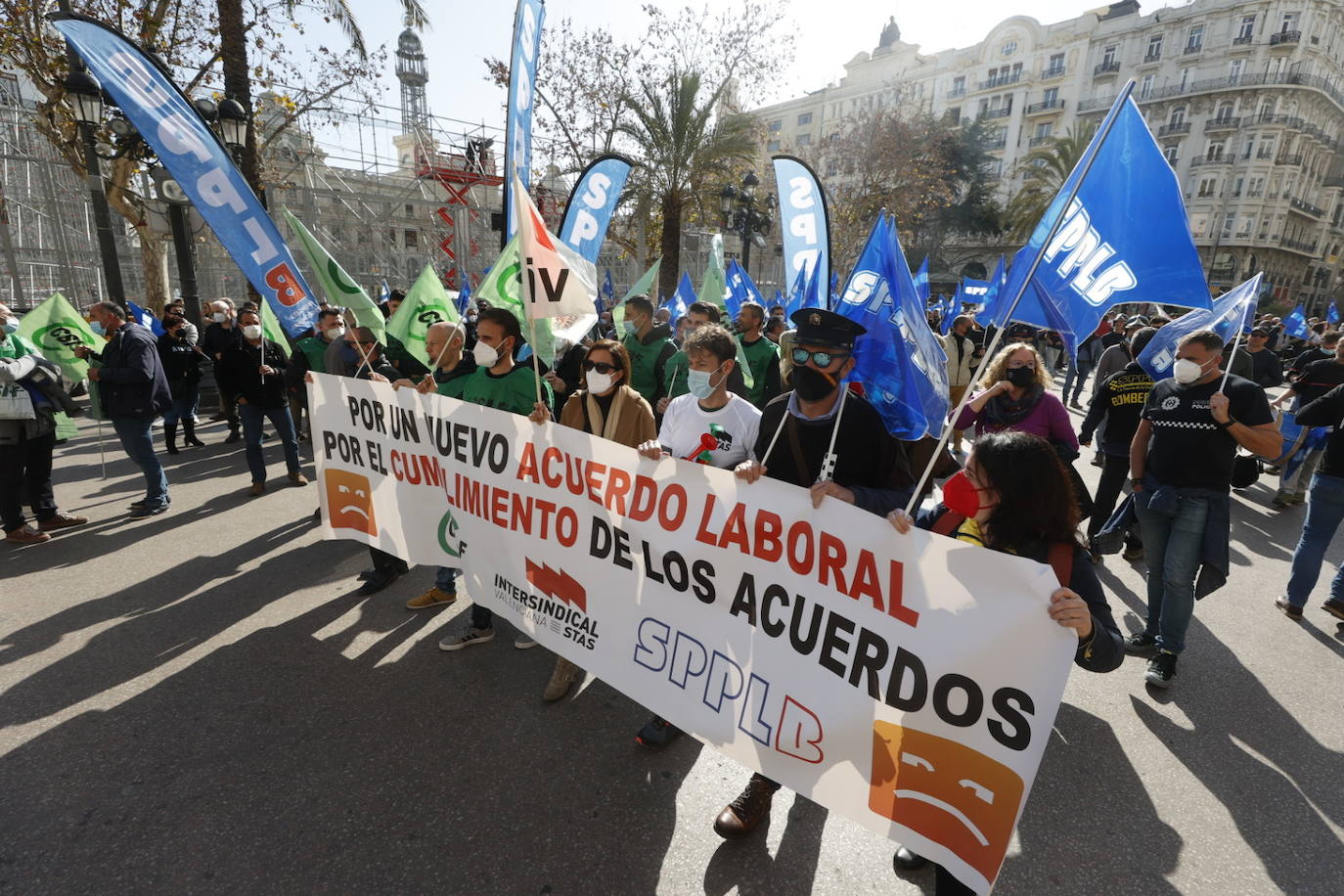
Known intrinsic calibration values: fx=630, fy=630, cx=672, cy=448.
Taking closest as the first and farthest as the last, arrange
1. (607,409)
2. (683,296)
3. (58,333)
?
(607,409) → (58,333) → (683,296)

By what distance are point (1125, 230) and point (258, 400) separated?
279 inches

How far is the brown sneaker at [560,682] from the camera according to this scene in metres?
3.33

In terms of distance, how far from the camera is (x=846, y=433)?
274cm

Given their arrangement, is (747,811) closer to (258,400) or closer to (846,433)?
(846,433)

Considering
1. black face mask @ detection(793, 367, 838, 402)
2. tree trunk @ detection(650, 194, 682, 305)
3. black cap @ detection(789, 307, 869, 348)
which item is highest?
tree trunk @ detection(650, 194, 682, 305)

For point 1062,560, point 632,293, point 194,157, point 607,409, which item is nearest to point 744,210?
point 632,293

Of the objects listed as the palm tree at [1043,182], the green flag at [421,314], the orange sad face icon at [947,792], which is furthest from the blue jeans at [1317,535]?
the palm tree at [1043,182]

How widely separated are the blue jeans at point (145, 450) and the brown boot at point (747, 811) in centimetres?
609

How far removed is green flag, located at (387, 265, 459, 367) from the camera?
4680 mm

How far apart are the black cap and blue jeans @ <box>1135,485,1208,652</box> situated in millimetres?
2305

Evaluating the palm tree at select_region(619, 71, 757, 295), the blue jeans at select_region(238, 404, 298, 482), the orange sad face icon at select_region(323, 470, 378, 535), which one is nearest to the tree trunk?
the palm tree at select_region(619, 71, 757, 295)

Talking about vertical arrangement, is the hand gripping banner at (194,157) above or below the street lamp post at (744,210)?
below

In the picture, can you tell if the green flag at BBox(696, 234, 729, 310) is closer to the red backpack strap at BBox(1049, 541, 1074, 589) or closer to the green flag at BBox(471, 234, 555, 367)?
the green flag at BBox(471, 234, 555, 367)

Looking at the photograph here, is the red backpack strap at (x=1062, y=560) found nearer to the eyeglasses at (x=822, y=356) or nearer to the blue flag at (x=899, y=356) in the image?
the blue flag at (x=899, y=356)
